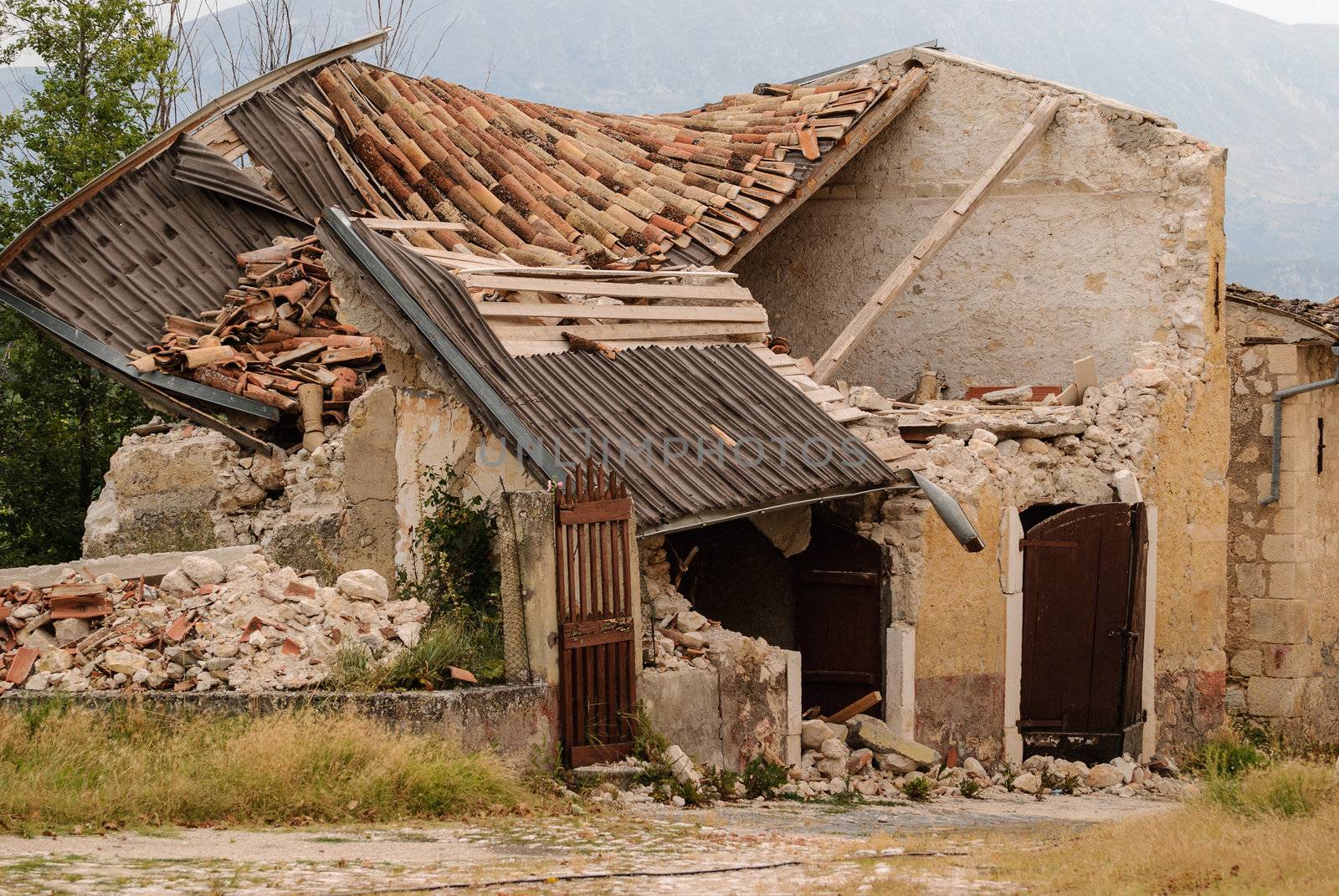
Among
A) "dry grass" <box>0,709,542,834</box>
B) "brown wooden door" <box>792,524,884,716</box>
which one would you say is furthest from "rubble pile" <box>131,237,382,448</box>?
"dry grass" <box>0,709,542,834</box>

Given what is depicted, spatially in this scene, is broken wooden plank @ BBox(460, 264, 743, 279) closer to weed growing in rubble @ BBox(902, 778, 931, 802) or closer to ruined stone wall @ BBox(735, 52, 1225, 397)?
ruined stone wall @ BBox(735, 52, 1225, 397)

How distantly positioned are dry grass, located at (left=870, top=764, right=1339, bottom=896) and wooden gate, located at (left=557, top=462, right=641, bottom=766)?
198 cm

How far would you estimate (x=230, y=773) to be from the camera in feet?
25.6

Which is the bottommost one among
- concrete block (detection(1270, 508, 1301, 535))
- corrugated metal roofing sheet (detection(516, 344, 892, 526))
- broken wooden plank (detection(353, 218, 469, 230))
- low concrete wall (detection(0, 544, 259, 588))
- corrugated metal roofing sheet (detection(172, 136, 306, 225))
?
concrete block (detection(1270, 508, 1301, 535))

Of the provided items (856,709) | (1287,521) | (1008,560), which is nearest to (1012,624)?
(1008,560)

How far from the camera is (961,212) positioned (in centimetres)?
1462

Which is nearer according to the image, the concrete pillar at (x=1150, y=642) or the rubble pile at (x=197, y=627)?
the rubble pile at (x=197, y=627)

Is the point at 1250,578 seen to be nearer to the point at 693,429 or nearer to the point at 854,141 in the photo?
the point at 854,141

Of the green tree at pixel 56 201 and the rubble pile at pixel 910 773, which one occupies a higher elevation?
the green tree at pixel 56 201

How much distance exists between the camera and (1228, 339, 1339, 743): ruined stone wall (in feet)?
51.7

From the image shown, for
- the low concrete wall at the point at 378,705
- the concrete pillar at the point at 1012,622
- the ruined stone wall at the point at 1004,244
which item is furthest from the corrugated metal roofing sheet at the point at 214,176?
the concrete pillar at the point at 1012,622

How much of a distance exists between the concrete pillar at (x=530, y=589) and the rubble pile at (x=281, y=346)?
3.26 m

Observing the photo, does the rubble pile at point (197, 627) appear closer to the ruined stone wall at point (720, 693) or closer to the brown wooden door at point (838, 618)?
the ruined stone wall at point (720, 693)

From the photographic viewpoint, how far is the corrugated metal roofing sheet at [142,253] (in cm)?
1307
